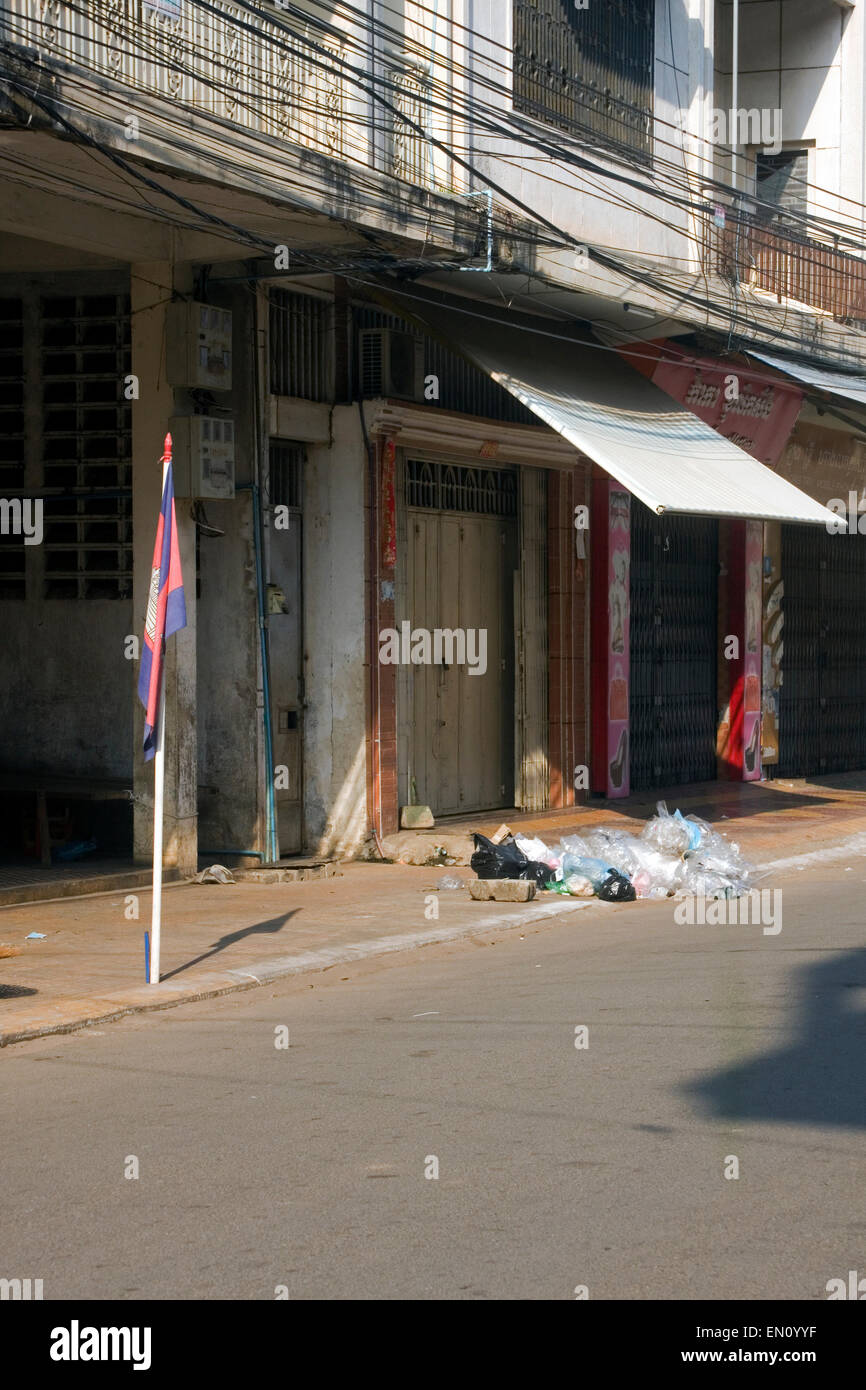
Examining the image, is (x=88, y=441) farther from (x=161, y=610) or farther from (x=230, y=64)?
(x=161, y=610)

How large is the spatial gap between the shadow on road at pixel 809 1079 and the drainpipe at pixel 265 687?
6097 mm

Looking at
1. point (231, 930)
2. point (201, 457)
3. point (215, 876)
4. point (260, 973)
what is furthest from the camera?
point (215, 876)

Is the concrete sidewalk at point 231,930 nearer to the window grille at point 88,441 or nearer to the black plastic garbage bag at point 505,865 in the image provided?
the black plastic garbage bag at point 505,865

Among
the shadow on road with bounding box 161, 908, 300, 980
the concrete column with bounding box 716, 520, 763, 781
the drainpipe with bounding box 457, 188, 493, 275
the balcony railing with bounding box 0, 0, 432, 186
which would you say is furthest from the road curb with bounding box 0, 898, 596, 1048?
the concrete column with bounding box 716, 520, 763, 781

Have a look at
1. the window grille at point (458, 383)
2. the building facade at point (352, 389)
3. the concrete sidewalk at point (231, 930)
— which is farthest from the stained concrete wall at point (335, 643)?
the window grille at point (458, 383)

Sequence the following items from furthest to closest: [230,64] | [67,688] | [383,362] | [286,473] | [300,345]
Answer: [383,362], [286,473], [300,345], [67,688], [230,64]

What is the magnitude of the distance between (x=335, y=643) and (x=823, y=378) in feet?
21.7

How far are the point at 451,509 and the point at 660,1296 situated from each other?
11.6m

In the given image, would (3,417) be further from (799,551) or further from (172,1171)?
(799,551)

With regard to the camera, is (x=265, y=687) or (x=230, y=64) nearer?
(x=230, y=64)

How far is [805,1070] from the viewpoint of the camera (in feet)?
21.3

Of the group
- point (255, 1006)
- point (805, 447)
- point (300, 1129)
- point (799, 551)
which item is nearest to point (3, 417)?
point (255, 1006)

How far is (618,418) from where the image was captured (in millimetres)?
13859

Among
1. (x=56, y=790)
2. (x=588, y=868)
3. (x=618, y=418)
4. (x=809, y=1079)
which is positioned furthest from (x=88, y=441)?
(x=809, y=1079)
